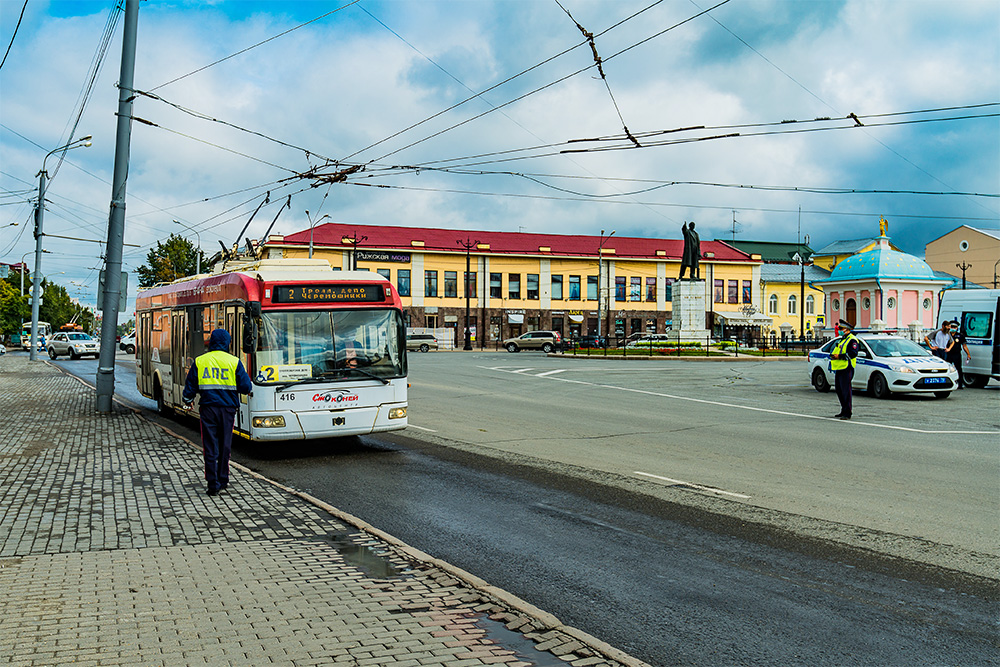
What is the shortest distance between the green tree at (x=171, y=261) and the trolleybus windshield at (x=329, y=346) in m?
88.9

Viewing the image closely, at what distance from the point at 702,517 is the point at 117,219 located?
13874 millimetres

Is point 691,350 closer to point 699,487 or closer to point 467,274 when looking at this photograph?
point 467,274

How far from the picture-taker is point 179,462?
10.3m

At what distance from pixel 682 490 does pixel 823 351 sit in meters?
16.0

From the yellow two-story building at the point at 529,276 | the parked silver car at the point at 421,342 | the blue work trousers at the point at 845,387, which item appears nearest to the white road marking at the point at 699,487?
the blue work trousers at the point at 845,387

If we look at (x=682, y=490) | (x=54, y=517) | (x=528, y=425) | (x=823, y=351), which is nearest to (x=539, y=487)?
(x=682, y=490)

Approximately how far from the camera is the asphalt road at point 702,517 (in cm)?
464

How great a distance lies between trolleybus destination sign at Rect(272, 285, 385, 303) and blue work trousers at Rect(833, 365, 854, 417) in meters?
9.11

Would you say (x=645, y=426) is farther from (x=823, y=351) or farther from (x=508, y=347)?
(x=508, y=347)

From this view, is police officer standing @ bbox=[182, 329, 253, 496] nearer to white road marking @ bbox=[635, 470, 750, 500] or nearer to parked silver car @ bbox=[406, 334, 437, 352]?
white road marking @ bbox=[635, 470, 750, 500]

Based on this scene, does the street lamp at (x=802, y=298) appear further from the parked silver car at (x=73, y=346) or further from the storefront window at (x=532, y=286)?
the parked silver car at (x=73, y=346)

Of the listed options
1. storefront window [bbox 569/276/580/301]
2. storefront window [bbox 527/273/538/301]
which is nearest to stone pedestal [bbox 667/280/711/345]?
storefront window [bbox 527/273/538/301]

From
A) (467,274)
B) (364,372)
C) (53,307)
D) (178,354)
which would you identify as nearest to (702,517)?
(364,372)

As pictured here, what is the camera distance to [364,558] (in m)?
5.82
